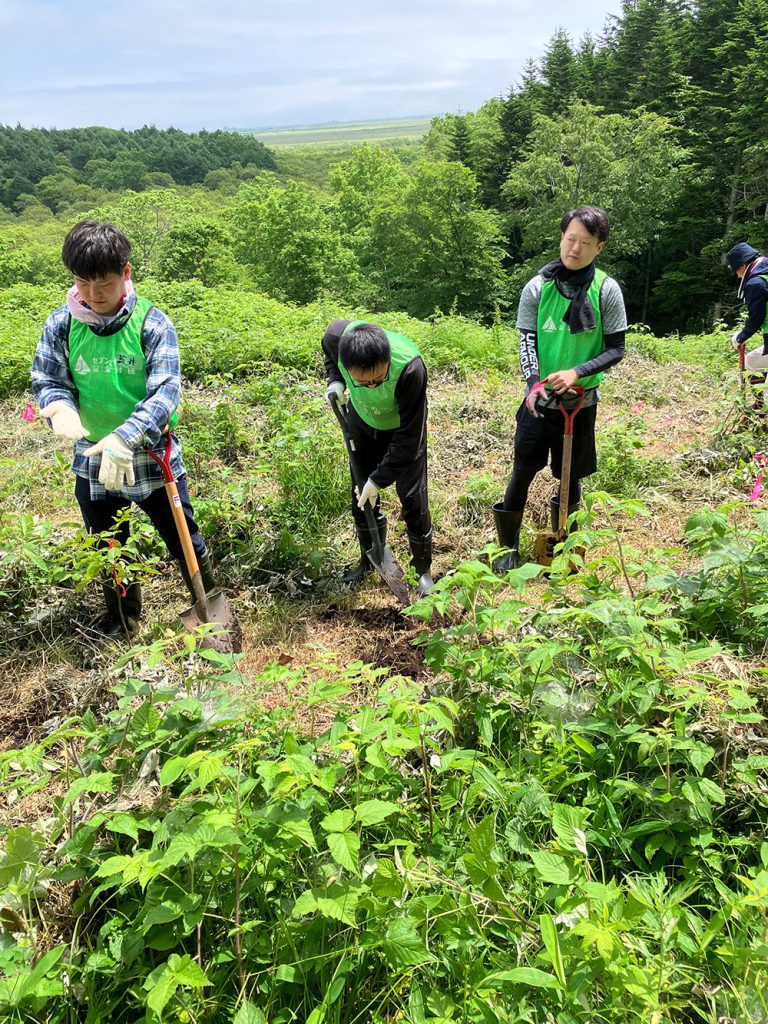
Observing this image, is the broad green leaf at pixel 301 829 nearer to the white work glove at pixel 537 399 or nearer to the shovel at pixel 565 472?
the shovel at pixel 565 472

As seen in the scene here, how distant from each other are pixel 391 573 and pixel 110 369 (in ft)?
5.68

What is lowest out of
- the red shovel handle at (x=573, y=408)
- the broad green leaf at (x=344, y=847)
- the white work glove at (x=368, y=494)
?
the broad green leaf at (x=344, y=847)

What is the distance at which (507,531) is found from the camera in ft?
11.6

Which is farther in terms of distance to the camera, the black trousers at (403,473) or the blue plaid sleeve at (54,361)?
the black trousers at (403,473)

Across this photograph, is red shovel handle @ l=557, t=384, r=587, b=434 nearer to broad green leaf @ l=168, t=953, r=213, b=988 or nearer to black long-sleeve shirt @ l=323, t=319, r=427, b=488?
black long-sleeve shirt @ l=323, t=319, r=427, b=488

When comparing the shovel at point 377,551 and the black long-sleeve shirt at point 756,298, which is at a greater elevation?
the black long-sleeve shirt at point 756,298

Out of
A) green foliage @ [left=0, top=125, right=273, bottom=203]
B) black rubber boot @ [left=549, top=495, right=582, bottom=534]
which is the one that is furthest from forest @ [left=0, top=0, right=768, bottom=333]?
green foliage @ [left=0, top=125, right=273, bottom=203]

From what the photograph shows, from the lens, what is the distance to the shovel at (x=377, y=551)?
3.35 m

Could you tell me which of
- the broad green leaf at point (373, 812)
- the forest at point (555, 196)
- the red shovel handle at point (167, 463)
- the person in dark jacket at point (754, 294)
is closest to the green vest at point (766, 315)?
the person in dark jacket at point (754, 294)

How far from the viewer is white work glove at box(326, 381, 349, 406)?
10.9 feet

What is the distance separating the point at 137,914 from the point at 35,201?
317ft

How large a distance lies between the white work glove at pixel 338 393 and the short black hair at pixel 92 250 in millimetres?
1275

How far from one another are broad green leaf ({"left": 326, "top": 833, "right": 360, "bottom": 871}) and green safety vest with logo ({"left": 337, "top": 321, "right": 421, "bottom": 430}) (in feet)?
6.69

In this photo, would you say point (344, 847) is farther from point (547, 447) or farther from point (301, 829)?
point (547, 447)
